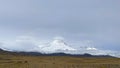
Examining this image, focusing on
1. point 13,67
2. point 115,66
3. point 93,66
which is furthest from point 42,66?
point 115,66

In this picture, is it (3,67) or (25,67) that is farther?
(3,67)

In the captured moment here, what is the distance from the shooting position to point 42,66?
112 m

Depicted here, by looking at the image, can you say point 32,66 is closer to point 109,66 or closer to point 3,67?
point 3,67

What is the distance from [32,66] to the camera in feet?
362

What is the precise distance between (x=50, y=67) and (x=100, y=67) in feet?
60.2

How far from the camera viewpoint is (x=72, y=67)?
4488 inches

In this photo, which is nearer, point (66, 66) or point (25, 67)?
point (25, 67)

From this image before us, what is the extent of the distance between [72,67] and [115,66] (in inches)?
617

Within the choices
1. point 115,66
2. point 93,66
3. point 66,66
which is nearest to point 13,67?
point 66,66

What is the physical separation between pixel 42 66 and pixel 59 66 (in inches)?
242

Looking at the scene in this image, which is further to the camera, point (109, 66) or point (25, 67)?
point (109, 66)

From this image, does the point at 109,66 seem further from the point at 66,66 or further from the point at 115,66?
the point at 66,66

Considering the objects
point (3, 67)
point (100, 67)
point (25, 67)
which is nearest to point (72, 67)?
point (100, 67)

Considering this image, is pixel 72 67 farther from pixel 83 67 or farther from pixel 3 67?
pixel 3 67
